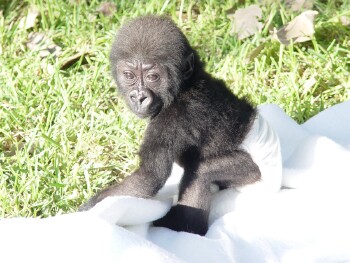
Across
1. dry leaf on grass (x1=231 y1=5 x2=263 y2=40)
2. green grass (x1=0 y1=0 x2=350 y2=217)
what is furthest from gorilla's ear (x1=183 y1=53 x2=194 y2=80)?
dry leaf on grass (x1=231 y1=5 x2=263 y2=40)

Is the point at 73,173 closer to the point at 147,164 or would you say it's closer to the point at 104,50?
the point at 147,164

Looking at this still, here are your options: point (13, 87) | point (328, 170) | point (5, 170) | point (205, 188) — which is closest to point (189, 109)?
point (205, 188)

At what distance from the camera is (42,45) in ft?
17.7

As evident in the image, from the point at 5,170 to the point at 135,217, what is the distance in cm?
101

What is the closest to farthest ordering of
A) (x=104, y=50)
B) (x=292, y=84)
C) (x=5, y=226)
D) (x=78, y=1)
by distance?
(x=5, y=226) → (x=292, y=84) → (x=104, y=50) → (x=78, y=1)

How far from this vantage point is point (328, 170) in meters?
4.04

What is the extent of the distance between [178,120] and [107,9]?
2.16m

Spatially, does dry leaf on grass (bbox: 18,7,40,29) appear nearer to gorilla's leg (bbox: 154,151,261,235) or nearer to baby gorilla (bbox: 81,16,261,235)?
baby gorilla (bbox: 81,16,261,235)

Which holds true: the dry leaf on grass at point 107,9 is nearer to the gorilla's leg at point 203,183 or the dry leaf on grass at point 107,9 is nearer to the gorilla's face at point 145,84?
the gorilla's face at point 145,84

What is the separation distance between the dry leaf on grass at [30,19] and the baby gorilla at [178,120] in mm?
1867

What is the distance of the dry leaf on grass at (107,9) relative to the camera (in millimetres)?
5664

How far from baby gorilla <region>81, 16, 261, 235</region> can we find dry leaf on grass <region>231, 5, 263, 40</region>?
1.48 metres

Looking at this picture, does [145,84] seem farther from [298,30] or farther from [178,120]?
[298,30]

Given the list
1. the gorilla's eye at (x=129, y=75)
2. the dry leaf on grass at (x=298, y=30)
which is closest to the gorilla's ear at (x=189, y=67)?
the gorilla's eye at (x=129, y=75)
